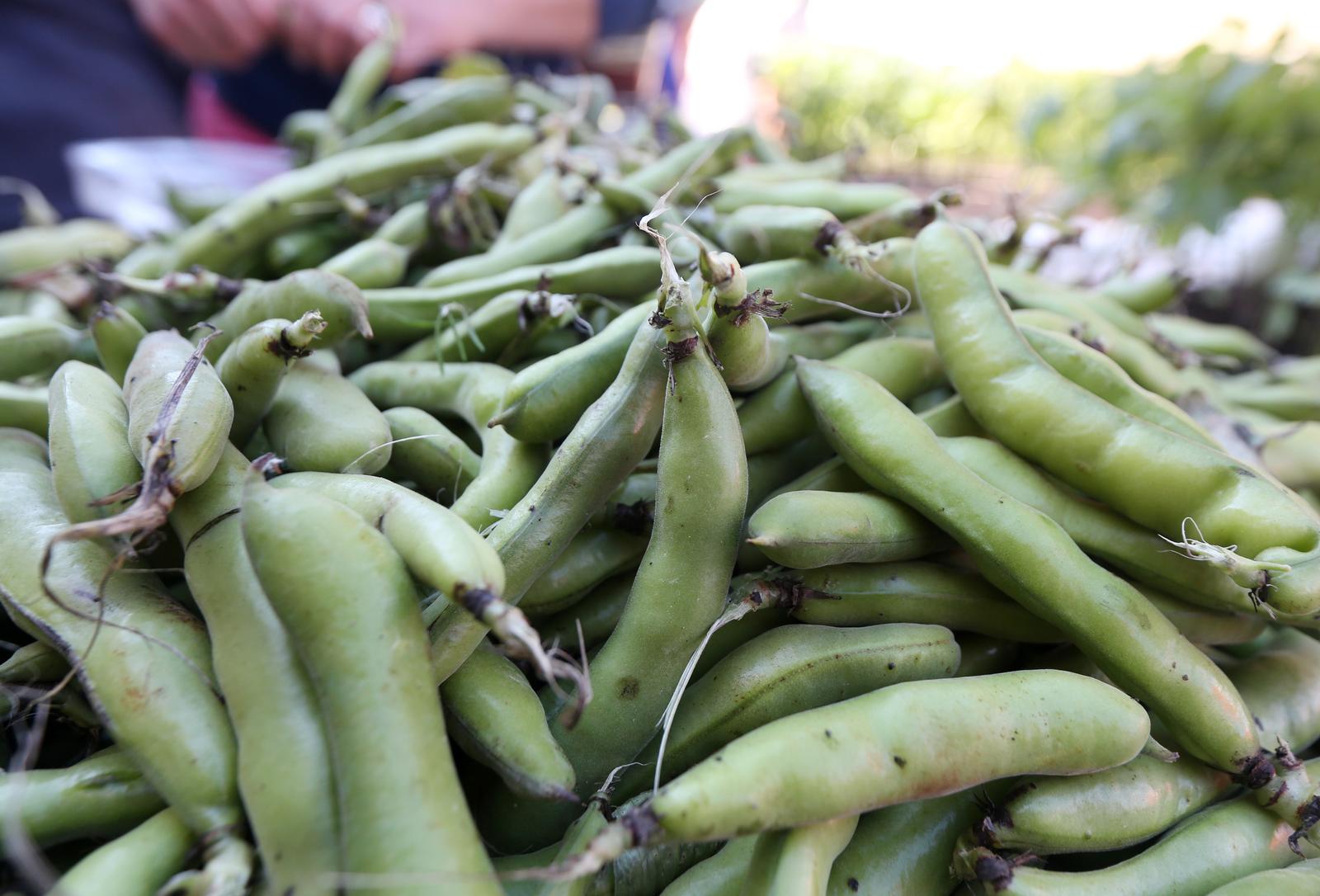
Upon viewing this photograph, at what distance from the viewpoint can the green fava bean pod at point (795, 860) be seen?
3.05ft

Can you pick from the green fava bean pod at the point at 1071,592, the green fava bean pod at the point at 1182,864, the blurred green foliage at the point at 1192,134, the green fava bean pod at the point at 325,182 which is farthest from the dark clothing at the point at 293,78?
the green fava bean pod at the point at 1182,864

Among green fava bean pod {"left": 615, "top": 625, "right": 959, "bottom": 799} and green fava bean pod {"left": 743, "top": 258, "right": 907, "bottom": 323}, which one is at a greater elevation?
green fava bean pod {"left": 743, "top": 258, "right": 907, "bottom": 323}

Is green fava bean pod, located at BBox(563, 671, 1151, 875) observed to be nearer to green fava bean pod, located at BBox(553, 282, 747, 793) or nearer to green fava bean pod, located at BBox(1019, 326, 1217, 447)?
green fava bean pod, located at BBox(553, 282, 747, 793)

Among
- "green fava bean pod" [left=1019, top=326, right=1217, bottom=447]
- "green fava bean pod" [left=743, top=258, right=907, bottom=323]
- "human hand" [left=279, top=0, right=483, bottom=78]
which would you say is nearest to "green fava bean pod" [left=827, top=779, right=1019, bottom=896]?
"green fava bean pod" [left=1019, top=326, right=1217, bottom=447]

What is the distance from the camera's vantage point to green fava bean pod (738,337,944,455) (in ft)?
4.69

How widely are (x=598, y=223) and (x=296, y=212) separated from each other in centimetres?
85

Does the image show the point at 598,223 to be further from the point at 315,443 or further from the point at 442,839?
the point at 442,839

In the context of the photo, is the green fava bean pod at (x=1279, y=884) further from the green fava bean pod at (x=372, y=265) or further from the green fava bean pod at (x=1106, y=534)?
the green fava bean pod at (x=372, y=265)

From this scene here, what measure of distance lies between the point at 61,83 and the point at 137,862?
160 inches

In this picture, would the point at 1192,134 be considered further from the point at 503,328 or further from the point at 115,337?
the point at 115,337

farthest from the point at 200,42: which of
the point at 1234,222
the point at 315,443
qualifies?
the point at 1234,222

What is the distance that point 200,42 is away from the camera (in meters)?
3.66

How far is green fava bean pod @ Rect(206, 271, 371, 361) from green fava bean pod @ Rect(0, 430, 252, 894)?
478mm

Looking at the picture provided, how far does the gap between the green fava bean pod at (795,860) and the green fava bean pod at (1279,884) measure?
1.84 ft
